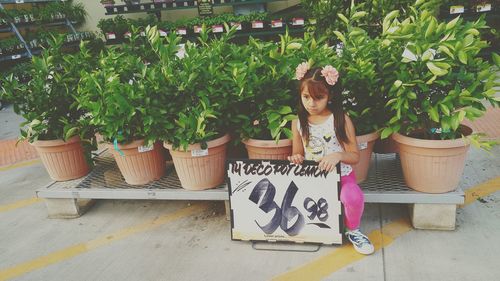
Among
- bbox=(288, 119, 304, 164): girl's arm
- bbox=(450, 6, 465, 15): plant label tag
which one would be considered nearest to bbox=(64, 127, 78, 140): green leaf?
bbox=(288, 119, 304, 164): girl's arm

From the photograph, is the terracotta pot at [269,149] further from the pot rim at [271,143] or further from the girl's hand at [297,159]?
the girl's hand at [297,159]

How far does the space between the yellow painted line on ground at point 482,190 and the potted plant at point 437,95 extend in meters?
0.56

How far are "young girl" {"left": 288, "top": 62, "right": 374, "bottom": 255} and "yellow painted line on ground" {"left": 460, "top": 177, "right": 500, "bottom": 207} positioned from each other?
98 centimetres

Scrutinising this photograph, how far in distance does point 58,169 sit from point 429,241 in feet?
8.62

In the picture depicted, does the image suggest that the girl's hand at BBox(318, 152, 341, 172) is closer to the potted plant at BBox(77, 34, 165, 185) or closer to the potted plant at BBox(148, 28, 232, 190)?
the potted plant at BBox(148, 28, 232, 190)

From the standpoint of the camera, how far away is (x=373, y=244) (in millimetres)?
2418

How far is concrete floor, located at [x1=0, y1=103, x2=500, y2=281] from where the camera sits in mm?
2221

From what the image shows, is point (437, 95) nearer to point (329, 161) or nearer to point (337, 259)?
point (329, 161)

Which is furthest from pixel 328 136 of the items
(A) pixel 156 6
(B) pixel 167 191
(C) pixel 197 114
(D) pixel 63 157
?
(A) pixel 156 6

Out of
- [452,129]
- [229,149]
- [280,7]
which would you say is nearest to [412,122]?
[452,129]

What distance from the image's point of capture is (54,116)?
119 inches

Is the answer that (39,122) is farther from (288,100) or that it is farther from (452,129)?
(452,129)

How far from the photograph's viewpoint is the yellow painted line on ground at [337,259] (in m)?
2.21

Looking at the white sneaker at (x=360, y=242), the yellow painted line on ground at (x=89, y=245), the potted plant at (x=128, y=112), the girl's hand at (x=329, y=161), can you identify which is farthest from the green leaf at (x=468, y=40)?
the yellow painted line on ground at (x=89, y=245)
